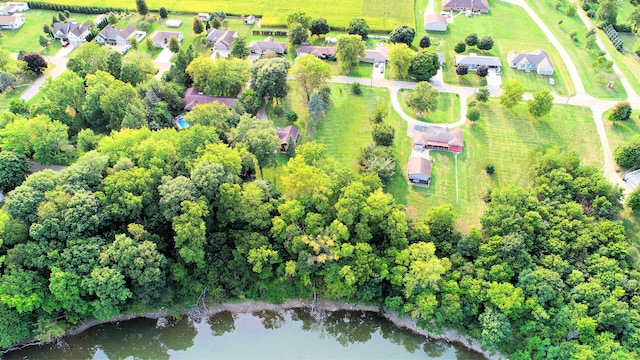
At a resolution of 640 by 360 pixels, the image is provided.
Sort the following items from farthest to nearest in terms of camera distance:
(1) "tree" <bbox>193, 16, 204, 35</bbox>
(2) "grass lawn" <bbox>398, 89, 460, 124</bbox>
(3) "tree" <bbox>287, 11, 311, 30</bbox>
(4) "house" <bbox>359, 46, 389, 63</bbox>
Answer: (1) "tree" <bbox>193, 16, 204, 35</bbox>
(3) "tree" <bbox>287, 11, 311, 30</bbox>
(4) "house" <bbox>359, 46, 389, 63</bbox>
(2) "grass lawn" <bbox>398, 89, 460, 124</bbox>

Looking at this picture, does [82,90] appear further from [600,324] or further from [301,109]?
[600,324]

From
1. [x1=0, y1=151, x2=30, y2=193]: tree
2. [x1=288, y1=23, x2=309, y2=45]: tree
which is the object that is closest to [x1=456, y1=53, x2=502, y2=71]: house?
[x1=288, y1=23, x2=309, y2=45]: tree

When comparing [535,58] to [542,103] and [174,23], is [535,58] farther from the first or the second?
[174,23]

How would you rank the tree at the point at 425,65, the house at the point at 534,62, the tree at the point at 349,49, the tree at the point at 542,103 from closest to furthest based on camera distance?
1. the tree at the point at 542,103
2. the tree at the point at 425,65
3. the tree at the point at 349,49
4. the house at the point at 534,62

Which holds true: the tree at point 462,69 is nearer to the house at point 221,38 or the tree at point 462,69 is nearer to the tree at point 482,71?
the tree at point 482,71

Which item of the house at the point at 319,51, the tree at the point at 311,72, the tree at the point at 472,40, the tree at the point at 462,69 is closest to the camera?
the tree at the point at 311,72

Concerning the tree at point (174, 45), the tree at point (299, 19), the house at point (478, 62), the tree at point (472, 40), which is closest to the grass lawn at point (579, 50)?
the house at point (478, 62)

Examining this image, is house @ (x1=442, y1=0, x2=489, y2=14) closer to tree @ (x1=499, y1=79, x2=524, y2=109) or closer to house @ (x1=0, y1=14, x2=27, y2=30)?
tree @ (x1=499, y1=79, x2=524, y2=109)
